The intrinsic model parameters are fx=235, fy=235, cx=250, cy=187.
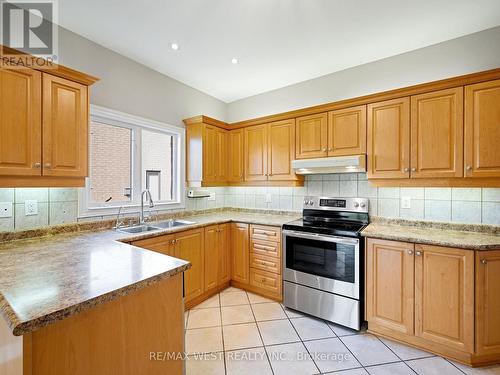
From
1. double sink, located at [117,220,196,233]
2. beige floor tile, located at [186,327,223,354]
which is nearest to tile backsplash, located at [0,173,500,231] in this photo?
double sink, located at [117,220,196,233]

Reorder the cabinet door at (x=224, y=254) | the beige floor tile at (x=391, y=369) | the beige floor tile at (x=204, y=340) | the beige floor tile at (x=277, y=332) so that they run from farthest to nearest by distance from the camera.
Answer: the cabinet door at (x=224, y=254), the beige floor tile at (x=277, y=332), the beige floor tile at (x=204, y=340), the beige floor tile at (x=391, y=369)

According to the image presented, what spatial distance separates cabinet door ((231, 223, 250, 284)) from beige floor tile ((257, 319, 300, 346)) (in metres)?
0.71

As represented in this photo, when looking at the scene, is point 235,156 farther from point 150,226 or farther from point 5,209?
point 5,209

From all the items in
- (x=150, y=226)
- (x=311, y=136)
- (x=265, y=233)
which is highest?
A: (x=311, y=136)

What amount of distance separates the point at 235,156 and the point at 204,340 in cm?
230

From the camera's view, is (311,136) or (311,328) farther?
(311,136)

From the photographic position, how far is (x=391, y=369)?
5.70 feet

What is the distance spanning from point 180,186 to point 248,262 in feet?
4.42

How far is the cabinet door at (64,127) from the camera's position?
1724 millimetres

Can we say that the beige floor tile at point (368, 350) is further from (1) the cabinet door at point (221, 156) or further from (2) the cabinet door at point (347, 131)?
(1) the cabinet door at point (221, 156)

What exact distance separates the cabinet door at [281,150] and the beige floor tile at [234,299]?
1520 mm

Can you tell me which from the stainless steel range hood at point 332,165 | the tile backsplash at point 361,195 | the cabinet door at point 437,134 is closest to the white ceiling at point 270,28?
the cabinet door at point 437,134

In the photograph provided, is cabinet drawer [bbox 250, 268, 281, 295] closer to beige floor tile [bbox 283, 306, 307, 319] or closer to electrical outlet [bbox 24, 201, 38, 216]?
beige floor tile [bbox 283, 306, 307, 319]

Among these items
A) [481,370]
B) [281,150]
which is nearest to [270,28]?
[281,150]
